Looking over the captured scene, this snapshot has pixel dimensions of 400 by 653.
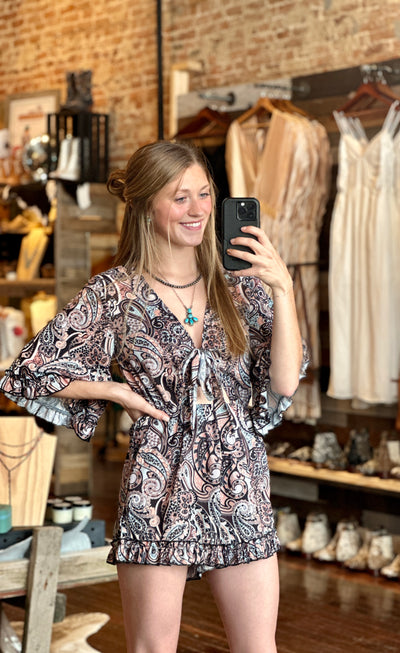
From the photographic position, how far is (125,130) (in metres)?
7.59

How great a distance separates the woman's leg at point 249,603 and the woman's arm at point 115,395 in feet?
1.20

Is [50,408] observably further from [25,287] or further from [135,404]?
[25,287]

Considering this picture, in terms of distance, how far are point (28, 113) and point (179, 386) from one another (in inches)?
259

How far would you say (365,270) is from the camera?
5008 millimetres

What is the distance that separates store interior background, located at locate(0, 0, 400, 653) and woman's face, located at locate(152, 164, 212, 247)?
2.20 m

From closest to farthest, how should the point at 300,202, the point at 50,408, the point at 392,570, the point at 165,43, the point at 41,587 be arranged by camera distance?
the point at 50,408
the point at 41,587
the point at 392,570
the point at 300,202
the point at 165,43

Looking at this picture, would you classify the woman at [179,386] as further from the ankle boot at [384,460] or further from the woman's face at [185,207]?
the ankle boot at [384,460]

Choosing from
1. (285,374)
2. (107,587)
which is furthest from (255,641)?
(107,587)

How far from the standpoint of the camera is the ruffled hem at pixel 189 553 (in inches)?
81.3


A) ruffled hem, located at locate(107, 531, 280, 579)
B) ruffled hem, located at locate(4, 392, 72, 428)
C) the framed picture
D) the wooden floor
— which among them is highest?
the framed picture

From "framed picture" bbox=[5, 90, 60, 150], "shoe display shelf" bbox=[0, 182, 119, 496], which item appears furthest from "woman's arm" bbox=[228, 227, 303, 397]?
"framed picture" bbox=[5, 90, 60, 150]

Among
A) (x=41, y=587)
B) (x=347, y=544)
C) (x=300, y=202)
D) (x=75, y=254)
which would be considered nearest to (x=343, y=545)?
(x=347, y=544)

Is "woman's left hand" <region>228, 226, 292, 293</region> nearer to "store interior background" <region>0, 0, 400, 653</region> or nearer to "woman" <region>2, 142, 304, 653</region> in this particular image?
"woman" <region>2, 142, 304, 653</region>

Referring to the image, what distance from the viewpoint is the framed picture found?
8.09 m
